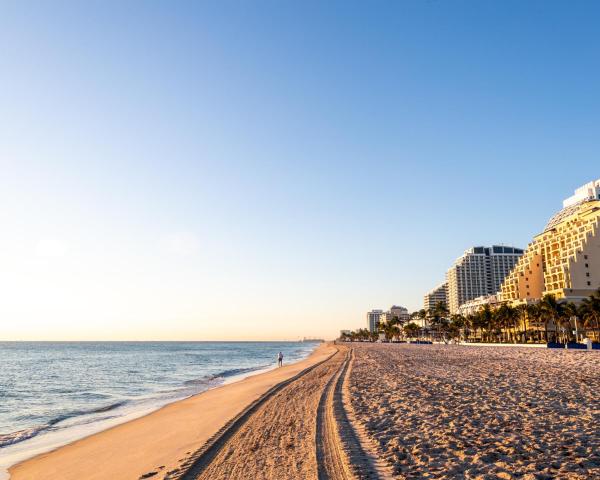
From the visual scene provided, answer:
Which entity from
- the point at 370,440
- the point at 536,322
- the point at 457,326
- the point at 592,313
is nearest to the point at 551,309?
the point at 592,313

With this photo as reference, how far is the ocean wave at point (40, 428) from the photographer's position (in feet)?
54.6

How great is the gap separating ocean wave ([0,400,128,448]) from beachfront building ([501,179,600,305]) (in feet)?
357

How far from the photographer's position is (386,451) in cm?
953

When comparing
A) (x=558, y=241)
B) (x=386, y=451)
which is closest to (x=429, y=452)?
(x=386, y=451)

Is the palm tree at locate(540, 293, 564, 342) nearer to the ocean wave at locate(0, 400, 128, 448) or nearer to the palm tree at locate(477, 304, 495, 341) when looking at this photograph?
the palm tree at locate(477, 304, 495, 341)

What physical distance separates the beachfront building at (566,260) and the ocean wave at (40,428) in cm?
10867

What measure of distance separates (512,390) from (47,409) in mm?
→ 24754

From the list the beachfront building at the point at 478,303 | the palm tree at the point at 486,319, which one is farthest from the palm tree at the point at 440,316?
the palm tree at the point at 486,319

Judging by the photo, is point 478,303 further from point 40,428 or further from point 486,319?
point 40,428

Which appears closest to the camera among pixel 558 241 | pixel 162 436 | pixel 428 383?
pixel 162 436

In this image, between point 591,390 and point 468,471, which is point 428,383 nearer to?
point 591,390

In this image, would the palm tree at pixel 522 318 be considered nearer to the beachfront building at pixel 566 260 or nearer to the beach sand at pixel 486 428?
the beachfront building at pixel 566 260

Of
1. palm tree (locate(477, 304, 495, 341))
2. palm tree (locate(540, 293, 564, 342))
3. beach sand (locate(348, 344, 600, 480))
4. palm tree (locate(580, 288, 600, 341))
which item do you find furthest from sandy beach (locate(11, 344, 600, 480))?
palm tree (locate(477, 304, 495, 341))

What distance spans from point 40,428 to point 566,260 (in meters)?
121
